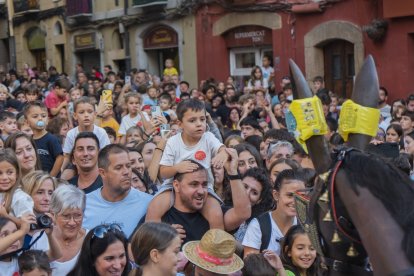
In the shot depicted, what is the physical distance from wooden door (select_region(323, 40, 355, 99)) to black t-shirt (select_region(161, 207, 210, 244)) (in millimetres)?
13445

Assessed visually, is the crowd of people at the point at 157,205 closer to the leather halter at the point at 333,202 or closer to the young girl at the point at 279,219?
the young girl at the point at 279,219

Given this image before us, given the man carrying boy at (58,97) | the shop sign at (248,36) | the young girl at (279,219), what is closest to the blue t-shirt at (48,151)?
the young girl at (279,219)

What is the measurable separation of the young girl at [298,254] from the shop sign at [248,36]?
15996 mm

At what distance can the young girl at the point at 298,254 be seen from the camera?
565cm

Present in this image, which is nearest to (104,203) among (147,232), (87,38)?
(147,232)

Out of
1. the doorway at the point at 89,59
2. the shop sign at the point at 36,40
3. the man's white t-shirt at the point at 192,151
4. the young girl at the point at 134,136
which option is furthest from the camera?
the shop sign at the point at 36,40

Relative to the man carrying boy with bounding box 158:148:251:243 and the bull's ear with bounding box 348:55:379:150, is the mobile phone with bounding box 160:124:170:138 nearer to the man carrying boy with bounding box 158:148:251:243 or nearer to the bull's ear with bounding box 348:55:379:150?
the man carrying boy with bounding box 158:148:251:243

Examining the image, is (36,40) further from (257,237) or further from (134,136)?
(257,237)

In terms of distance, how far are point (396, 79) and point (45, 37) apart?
667 inches

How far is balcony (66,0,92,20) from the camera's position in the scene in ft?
93.3

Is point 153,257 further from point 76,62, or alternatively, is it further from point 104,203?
point 76,62

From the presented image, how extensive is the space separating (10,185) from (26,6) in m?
26.8

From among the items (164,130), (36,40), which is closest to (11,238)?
(164,130)

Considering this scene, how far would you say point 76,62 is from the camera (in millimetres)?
30031
